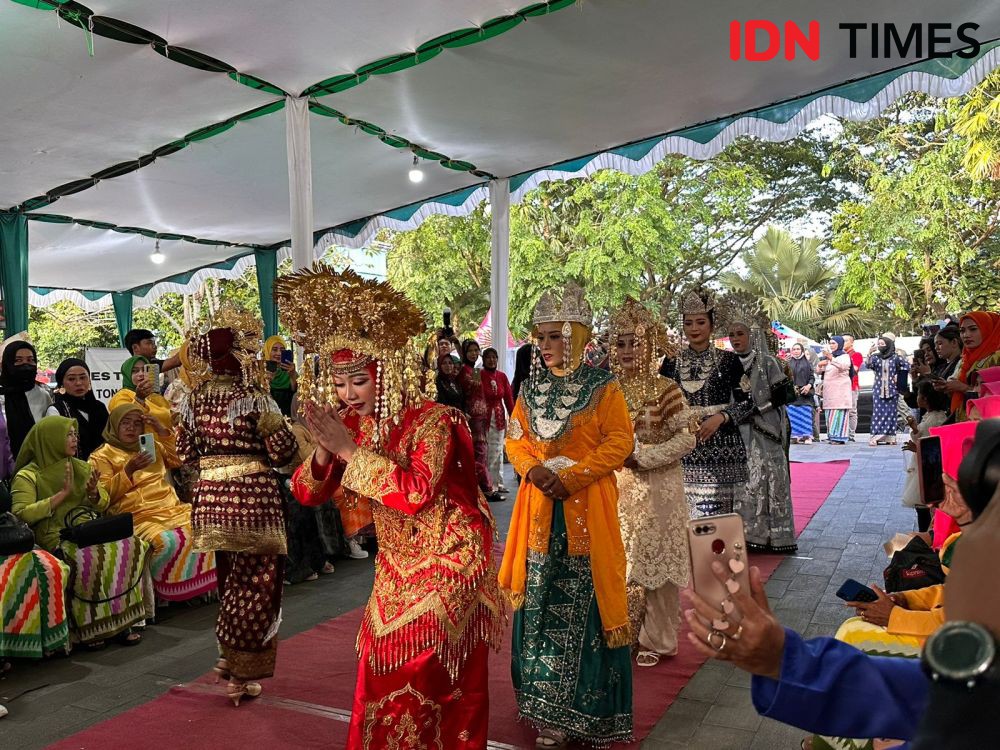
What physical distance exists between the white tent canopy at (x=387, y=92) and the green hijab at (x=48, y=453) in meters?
2.42

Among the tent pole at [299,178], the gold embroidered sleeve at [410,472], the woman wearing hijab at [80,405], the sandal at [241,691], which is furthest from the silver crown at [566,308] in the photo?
the woman wearing hijab at [80,405]

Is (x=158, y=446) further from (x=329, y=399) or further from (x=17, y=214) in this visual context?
(x=17, y=214)

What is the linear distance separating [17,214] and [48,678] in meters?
7.97

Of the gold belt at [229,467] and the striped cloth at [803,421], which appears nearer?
the gold belt at [229,467]

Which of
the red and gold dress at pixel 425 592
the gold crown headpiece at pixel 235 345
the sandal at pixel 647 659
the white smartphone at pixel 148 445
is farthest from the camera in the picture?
the white smartphone at pixel 148 445

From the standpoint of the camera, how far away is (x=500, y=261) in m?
10.1

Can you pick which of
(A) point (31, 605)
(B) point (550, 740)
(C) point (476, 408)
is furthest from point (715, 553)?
(C) point (476, 408)

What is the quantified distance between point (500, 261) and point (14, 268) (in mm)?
6267

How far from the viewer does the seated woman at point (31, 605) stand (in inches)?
167

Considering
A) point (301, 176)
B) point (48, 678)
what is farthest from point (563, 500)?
point (301, 176)

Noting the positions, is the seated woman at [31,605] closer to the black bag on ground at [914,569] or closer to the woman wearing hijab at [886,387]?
the black bag on ground at [914,569]

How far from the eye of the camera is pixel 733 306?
648cm

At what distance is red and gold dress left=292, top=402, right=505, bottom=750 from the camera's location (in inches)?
95.4

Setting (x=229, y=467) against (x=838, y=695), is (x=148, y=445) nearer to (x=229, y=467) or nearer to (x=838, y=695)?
(x=229, y=467)
